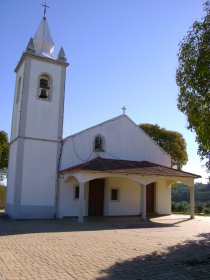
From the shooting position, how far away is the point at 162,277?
738cm

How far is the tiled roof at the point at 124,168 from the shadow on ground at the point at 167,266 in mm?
8573

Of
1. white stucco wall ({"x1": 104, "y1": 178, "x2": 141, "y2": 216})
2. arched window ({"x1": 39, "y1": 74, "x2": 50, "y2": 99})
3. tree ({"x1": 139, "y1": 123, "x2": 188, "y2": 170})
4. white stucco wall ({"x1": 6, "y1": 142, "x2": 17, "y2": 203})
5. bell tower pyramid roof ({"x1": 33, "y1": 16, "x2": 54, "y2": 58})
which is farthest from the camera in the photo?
tree ({"x1": 139, "y1": 123, "x2": 188, "y2": 170})

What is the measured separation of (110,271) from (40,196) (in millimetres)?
13059

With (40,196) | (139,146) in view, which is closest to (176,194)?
(139,146)

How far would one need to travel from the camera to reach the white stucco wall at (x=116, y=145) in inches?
842

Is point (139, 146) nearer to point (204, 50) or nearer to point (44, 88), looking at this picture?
point (44, 88)

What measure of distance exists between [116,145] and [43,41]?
8.46m

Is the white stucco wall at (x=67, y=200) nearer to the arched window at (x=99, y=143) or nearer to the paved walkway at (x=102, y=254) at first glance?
the arched window at (x=99, y=143)

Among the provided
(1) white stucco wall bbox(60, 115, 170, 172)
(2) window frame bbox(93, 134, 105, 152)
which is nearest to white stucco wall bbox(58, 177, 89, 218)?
(1) white stucco wall bbox(60, 115, 170, 172)

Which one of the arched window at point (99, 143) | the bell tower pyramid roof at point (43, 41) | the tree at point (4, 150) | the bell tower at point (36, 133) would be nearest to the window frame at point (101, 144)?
the arched window at point (99, 143)

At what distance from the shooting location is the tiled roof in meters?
18.8

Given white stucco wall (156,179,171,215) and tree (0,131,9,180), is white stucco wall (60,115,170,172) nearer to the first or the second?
white stucco wall (156,179,171,215)

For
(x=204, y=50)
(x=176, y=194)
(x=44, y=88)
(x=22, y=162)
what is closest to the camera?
(x=204, y=50)

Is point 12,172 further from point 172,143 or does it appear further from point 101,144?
point 172,143
